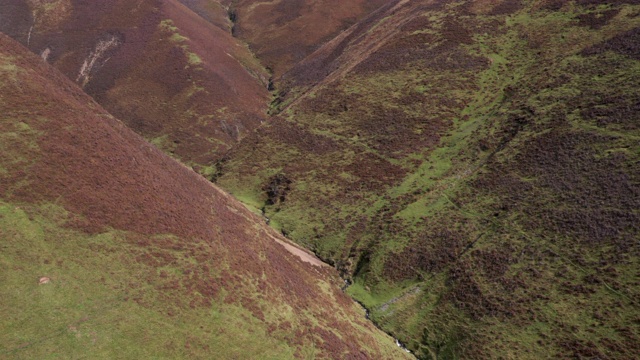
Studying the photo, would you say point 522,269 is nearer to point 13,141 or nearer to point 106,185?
point 106,185

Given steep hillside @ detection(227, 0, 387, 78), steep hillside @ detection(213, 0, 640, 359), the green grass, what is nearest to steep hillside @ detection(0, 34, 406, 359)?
the green grass

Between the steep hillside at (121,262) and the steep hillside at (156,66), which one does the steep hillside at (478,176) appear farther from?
the steep hillside at (156,66)

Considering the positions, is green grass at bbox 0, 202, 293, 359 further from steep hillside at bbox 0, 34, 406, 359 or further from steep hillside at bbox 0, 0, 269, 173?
steep hillside at bbox 0, 0, 269, 173

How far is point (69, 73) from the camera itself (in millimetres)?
82125

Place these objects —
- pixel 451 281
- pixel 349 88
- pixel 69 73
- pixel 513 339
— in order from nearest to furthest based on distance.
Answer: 1. pixel 513 339
2. pixel 451 281
3. pixel 349 88
4. pixel 69 73

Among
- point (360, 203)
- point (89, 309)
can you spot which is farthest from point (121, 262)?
point (360, 203)

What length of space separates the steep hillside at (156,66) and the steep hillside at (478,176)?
10.2 m

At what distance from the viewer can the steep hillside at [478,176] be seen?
33.1 metres

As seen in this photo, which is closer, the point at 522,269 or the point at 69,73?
the point at 522,269

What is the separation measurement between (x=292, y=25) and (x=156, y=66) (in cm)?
Result: 4016

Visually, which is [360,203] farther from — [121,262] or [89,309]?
[89,309]

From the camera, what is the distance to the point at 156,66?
82.4 m

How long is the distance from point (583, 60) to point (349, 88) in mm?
29526

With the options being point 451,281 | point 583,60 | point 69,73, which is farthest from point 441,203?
point 69,73
